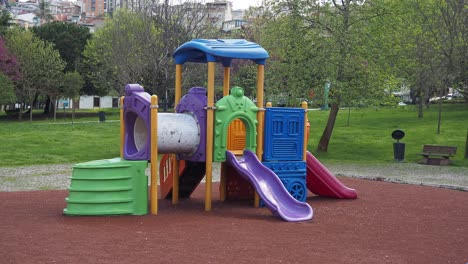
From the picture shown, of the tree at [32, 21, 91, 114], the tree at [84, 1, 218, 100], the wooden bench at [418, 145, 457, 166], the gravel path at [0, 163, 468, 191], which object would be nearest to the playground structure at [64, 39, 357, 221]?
the gravel path at [0, 163, 468, 191]

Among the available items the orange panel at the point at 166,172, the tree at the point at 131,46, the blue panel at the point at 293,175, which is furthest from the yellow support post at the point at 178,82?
the tree at the point at 131,46

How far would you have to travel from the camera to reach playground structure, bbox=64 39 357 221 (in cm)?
1066

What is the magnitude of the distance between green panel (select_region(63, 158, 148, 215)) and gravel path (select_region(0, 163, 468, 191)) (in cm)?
501

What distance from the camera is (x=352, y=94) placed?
77.9ft

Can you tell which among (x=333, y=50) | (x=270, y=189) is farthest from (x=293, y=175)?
(x=333, y=50)

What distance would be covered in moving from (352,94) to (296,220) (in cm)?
1407

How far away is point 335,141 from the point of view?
31.2 metres

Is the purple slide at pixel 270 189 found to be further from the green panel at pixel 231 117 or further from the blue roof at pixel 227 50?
the blue roof at pixel 227 50

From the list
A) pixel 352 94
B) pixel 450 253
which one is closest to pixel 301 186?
pixel 450 253

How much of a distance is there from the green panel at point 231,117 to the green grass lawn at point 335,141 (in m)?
12.6

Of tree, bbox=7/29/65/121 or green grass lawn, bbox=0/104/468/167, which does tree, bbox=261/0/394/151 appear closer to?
green grass lawn, bbox=0/104/468/167

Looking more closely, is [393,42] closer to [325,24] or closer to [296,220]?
[325,24]

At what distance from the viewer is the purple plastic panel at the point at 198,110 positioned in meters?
11.5

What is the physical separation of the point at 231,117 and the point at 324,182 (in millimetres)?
3248
